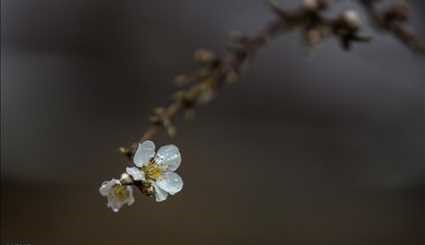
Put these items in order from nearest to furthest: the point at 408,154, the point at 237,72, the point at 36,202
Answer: the point at 237,72 < the point at 36,202 < the point at 408,154

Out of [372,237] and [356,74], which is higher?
[356,74]

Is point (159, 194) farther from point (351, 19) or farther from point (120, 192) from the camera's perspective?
point (351, 19)

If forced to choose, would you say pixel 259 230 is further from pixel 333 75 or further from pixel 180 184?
pixel 180 184

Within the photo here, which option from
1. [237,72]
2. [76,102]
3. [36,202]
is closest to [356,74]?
[76,102]

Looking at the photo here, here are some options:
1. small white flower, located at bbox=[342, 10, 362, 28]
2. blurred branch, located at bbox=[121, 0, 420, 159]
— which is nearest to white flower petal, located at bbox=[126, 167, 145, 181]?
blurred branch, located at bbox=[121, 0, 420, 159]

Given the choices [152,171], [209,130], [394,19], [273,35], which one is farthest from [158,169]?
[209,130]
